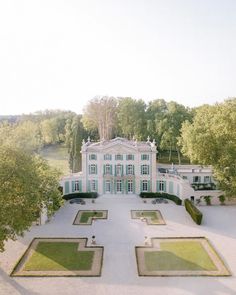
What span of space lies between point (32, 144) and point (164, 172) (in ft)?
73.2

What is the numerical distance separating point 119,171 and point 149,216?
10.9m

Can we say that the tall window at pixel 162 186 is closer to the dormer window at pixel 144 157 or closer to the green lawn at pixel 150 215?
the dormer window at pixel 144 157

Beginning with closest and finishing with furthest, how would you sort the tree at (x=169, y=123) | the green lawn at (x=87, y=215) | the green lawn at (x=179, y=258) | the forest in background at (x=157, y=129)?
the green lawn at (x=179, y=258) < the green lawn at (x=87, y=215) < the forest in background at (x=157, y=129) < the tree at (x=169, y=123)

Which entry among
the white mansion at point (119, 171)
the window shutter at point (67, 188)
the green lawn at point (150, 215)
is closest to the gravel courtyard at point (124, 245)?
the green lawn at point (150, 215)

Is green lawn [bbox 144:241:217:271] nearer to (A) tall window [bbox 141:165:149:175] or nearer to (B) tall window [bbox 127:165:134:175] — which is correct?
(A) tall window [bbox 141:165:149:175]

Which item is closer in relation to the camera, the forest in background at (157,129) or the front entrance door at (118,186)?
the forest in background at (157,129)

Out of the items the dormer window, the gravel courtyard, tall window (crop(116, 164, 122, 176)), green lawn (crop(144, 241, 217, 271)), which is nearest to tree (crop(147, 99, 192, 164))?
the dormer window

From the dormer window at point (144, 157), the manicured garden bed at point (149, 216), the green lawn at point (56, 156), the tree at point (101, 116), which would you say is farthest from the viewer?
the tree at point (101, 116)

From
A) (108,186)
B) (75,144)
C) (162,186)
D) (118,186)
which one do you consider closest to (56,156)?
(75,144)

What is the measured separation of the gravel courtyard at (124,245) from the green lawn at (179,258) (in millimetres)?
1448

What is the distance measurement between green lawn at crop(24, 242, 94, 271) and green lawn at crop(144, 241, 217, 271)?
5.35 m

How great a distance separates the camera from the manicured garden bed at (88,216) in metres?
38.4

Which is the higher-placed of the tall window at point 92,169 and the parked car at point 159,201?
the tall window at point 92,169

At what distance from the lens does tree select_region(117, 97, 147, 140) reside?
232 feet
